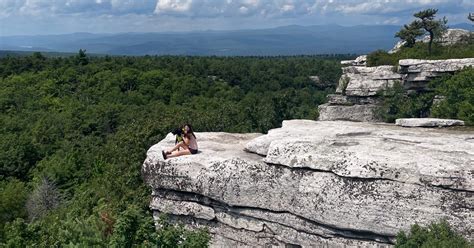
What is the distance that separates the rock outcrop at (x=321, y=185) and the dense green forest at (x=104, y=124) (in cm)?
285

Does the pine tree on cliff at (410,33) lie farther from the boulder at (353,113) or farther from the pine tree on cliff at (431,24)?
the boulder at (353,113)

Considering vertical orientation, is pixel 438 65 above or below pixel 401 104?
above

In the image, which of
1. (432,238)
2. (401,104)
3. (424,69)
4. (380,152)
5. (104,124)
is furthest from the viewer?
(104,124)

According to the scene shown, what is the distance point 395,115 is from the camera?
3984cm

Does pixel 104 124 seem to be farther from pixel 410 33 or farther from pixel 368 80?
pixel 410 33

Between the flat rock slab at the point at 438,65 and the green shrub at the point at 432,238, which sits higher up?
the flat rock slab at the point at 438,65

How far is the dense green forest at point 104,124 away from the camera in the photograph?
539 inches

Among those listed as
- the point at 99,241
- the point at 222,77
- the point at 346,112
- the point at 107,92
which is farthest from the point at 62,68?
the point at 99,241

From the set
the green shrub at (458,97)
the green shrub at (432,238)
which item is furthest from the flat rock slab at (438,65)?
the green shrub at (432,238)

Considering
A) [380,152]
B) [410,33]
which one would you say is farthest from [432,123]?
[410,33]

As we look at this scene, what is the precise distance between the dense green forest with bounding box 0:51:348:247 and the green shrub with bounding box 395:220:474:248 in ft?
20.1

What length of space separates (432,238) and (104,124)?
1724 inches

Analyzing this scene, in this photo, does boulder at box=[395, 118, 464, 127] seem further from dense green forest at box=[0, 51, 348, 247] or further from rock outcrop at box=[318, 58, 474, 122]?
rock outcrop at box=[318, 58, 474, 122]

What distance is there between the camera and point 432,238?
516 inches
